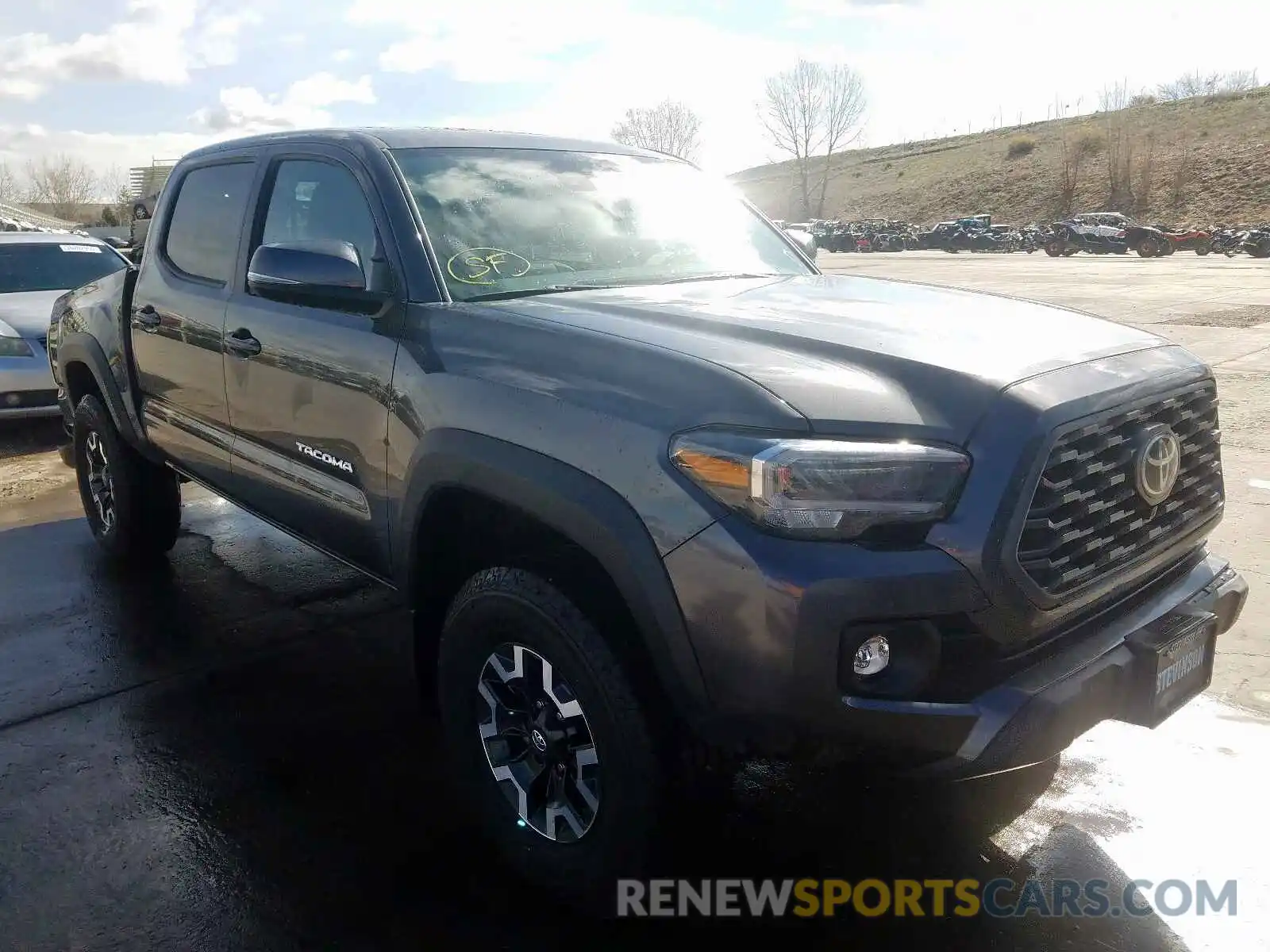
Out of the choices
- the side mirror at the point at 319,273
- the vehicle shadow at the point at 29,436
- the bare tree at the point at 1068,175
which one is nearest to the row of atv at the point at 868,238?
the bare tree at the point at 1068,175

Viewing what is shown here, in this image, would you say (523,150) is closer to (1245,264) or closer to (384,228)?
(384,228)

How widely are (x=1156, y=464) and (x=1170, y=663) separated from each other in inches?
17.9

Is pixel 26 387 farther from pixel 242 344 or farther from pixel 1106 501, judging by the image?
pixel 1106 501

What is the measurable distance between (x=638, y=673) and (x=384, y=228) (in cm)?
159

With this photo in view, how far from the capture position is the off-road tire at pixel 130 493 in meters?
5.13

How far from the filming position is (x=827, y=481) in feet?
7.03

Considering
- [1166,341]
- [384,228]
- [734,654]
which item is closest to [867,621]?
[734,654]

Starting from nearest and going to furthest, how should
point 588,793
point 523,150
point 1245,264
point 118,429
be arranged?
point 588,793 < point 523,150 < point 118,429 < point 1245,264

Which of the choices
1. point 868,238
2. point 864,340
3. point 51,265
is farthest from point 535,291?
point 868,238

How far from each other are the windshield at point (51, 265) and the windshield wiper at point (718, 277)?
25.2ft

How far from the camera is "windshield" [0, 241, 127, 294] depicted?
959cm

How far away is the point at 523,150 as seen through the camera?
12.1 feet

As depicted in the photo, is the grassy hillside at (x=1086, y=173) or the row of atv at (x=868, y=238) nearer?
the row of atv at (x=868, y=238)

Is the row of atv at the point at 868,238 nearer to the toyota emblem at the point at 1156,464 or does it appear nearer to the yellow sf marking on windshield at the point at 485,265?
the yellow sf marking on windshield at the point at 485,265
